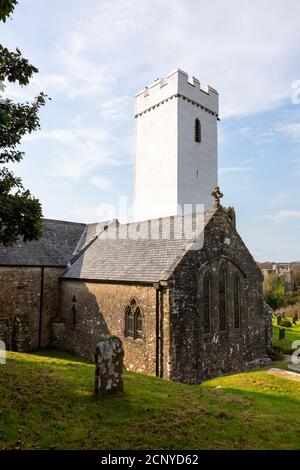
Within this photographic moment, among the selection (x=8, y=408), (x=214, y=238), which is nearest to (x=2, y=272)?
(x=214, y=238)

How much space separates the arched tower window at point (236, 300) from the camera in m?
18.6

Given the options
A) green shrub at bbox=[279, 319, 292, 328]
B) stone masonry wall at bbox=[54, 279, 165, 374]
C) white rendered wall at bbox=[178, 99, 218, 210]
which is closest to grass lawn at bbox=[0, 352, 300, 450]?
stone masonry wall at bbox=[54, 279, 165, 374]

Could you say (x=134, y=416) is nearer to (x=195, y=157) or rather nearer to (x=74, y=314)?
(x=74, y=314)

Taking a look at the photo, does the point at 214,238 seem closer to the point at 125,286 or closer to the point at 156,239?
the point at 156,239

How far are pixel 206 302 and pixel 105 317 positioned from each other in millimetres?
5986

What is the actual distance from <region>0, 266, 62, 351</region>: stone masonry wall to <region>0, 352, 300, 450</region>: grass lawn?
29.8 ft

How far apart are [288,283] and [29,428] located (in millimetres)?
67671

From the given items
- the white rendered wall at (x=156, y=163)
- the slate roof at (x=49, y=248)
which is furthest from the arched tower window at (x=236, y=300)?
the slate roof at (x=49, y=248)

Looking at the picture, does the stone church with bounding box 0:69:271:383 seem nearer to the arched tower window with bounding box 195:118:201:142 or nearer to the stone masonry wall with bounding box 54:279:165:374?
the stone masonry wall with bounding box 54:279:165:374

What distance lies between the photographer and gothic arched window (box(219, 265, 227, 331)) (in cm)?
1752

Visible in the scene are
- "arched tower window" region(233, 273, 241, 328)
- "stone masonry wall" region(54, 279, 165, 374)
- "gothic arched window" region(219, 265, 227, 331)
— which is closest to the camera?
"stone masonry wall" region(54, 279, 165, 374)

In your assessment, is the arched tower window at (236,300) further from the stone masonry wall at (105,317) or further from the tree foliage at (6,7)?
the tree foliage at (6,7)

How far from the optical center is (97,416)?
7.82 metres

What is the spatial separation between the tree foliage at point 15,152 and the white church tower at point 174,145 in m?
18.9
